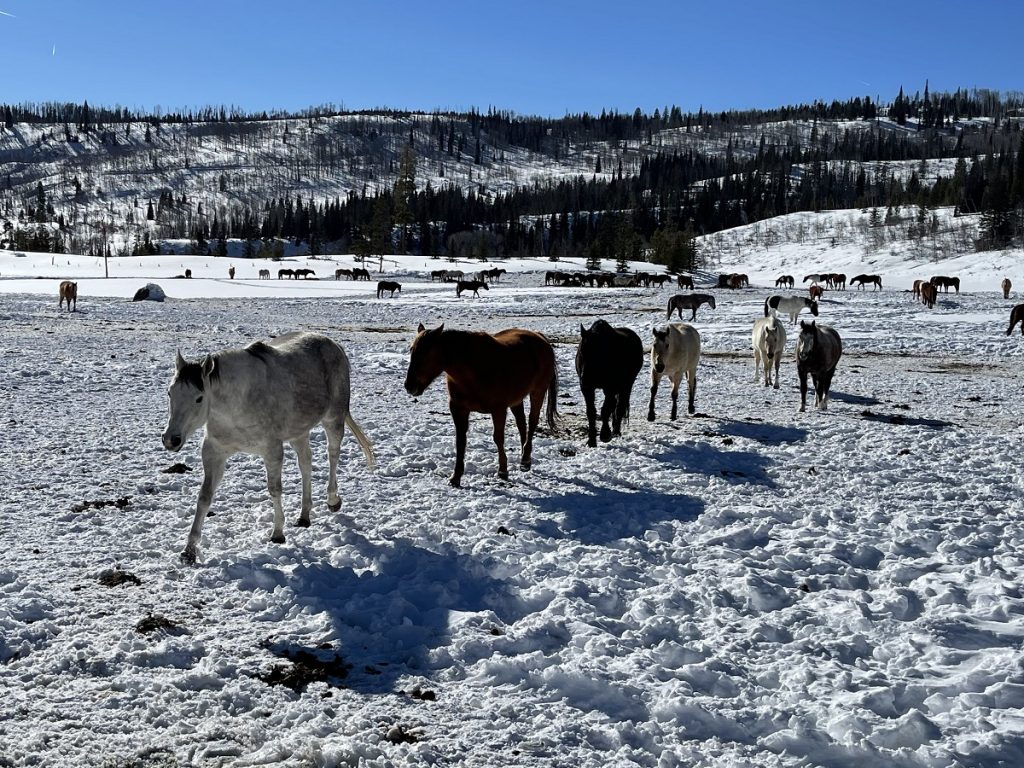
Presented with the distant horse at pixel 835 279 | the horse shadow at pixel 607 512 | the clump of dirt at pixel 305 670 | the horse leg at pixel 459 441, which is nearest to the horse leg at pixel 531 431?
the horse shadow at pixel 607 512

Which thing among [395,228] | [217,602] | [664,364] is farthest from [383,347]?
[395,228]

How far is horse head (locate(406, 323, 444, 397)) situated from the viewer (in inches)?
320

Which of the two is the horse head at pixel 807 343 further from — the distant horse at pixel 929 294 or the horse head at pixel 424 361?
the distant horse at pixel 929 294

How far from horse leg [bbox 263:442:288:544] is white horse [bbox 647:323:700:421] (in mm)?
7486

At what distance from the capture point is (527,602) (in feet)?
18.1

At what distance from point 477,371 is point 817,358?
8438 mm

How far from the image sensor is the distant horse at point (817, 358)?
14180mm

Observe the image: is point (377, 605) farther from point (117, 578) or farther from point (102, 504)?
point (102, 504)

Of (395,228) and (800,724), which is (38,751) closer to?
(800,724)

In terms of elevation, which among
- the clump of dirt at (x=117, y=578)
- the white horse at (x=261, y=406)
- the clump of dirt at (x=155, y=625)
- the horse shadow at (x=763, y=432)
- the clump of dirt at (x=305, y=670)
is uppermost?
the white horse at (x=261, y=406)

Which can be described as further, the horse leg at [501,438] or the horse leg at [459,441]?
the horse leg at [501,438]

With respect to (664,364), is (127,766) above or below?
below

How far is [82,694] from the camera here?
4195 millimetres

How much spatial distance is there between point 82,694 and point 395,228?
147m
